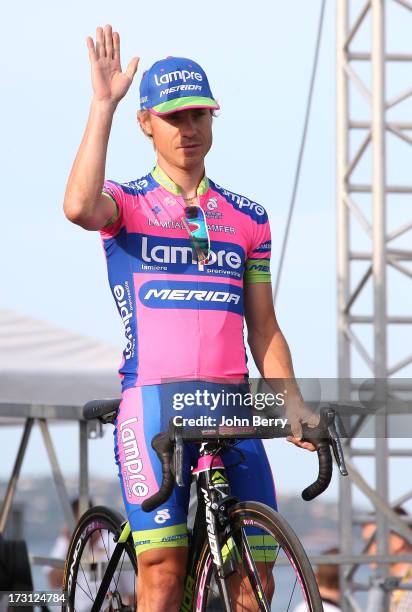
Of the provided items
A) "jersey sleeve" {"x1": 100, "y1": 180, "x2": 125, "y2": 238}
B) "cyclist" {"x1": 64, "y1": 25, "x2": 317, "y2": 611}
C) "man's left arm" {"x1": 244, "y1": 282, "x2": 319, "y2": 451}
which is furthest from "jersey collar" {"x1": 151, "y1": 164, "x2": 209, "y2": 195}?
"man's left arm" {"x1": 244, "y1": 282, "x2": 319, "y2": 451}

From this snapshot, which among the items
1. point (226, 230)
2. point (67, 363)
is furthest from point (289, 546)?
point (67, 363)

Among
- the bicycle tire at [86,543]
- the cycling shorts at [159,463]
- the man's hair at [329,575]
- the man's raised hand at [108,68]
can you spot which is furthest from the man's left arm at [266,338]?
the man's hair at [329,575]

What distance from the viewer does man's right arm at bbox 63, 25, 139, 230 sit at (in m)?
2.77

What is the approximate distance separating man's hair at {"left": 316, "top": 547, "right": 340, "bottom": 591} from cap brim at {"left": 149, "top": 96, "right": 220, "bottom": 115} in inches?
156

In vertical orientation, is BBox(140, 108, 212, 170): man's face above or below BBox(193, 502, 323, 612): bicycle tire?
above

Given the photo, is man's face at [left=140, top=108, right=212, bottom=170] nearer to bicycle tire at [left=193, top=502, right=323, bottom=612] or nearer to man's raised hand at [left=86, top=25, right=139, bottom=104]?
man's raised hand at [left=86, top=25, right=139, bottom=104]

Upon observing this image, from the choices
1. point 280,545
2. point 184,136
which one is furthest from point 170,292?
point 280,545

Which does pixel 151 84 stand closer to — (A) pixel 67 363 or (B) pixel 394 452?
(A) pixel 67 363

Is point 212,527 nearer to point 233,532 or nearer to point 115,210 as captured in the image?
point 233,532

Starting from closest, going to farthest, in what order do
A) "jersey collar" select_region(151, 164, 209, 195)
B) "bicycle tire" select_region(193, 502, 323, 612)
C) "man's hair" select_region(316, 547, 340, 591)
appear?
"bicycle tire" select_region(193, 502, 323, 612) → "jersey collar" select_region(151, 164, 209, 195) → "man's hair" select_region(316, 547, 340, 591)

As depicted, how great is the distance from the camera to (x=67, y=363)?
629 centimetres

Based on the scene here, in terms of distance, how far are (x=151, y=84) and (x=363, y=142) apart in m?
3.64

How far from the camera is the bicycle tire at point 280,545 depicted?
2.59 m

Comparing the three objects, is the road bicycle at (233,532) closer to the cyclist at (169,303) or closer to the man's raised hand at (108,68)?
the cyclist at (169,303)
